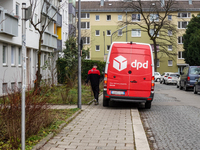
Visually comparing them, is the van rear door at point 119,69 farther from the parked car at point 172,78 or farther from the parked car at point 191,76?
Result: the parked car at point 172,78

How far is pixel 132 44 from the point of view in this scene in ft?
43.3

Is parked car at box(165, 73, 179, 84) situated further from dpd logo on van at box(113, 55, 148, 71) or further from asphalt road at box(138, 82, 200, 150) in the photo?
asphalt road at box(138, 82, 200, 150)

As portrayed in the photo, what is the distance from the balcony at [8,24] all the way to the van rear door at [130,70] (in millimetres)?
Answer: 8961

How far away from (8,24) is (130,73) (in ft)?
34.4

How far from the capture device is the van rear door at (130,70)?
42.6 ft

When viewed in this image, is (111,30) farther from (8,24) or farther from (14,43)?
(8,24)

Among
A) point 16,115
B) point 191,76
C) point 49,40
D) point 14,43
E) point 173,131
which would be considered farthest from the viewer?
point 49,40

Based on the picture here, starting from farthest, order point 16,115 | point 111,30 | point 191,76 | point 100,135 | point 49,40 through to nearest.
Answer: point 111,30
point 49,40
point 191,76
point 100,135
point 16,115

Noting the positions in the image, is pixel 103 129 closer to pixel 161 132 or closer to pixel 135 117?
pixel 161 132

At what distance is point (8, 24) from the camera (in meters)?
20.5

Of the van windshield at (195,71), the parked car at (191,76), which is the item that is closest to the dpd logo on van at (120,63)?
the parked car at (191,76)

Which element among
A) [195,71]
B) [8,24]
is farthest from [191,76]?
[8,24]

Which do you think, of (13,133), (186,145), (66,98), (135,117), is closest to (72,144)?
(13,133)

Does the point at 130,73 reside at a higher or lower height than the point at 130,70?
lower
